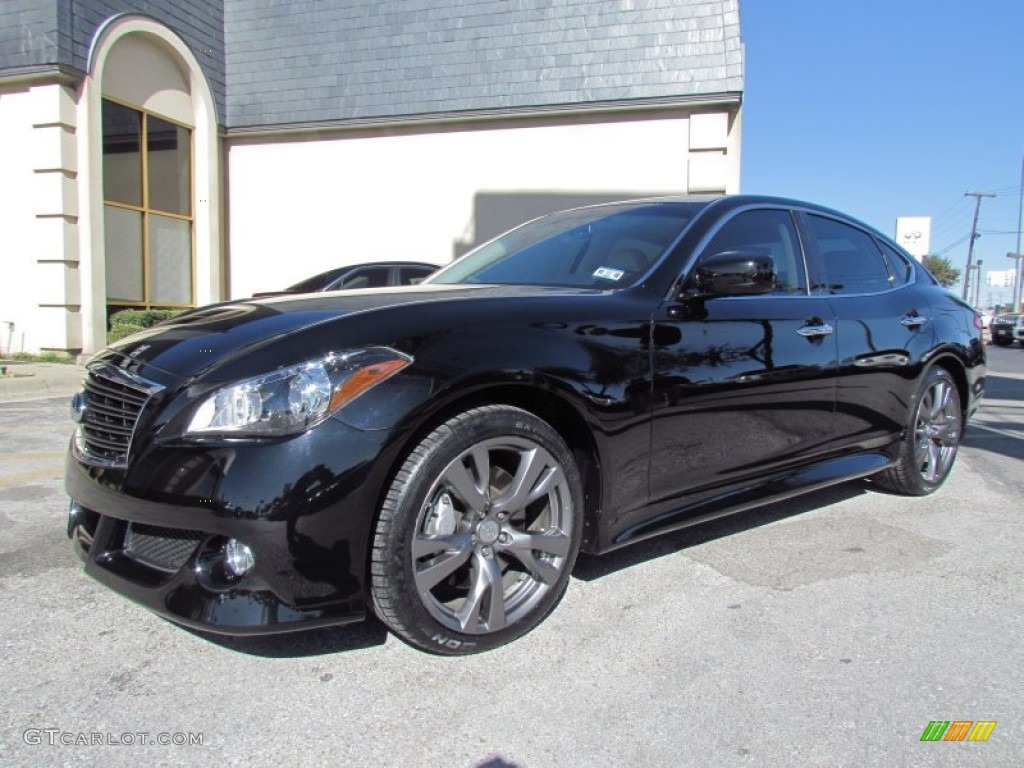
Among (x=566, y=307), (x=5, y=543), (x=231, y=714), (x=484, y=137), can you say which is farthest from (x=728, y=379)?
(x=484, y=137)

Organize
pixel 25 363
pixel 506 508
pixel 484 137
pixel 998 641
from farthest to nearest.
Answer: pixel 484 137 → pixel 25 363 → pixel 998 641 → pixel 506 508

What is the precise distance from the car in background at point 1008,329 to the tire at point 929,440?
28150 millimetres

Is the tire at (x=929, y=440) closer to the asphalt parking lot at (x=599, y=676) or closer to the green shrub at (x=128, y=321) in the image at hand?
the asphalt parking lot at (x=599, y=676)

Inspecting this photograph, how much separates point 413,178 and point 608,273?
11706 mm

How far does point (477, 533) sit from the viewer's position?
2488mm

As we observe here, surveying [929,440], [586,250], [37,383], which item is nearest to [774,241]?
[586,250]

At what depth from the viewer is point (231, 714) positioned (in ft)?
7.12

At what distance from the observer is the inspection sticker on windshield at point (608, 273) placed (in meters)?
3.17

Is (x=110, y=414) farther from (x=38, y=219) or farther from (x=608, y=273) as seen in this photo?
(x=38, y=219)

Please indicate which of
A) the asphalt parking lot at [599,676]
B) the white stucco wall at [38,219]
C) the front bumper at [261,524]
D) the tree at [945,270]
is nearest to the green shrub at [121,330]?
the white stucco wall at [38,219]

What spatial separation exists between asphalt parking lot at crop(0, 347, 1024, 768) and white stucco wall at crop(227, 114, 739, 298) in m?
10.6

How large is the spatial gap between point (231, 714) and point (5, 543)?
200cm

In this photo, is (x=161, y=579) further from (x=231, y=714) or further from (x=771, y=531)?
(x=771, y=531)
